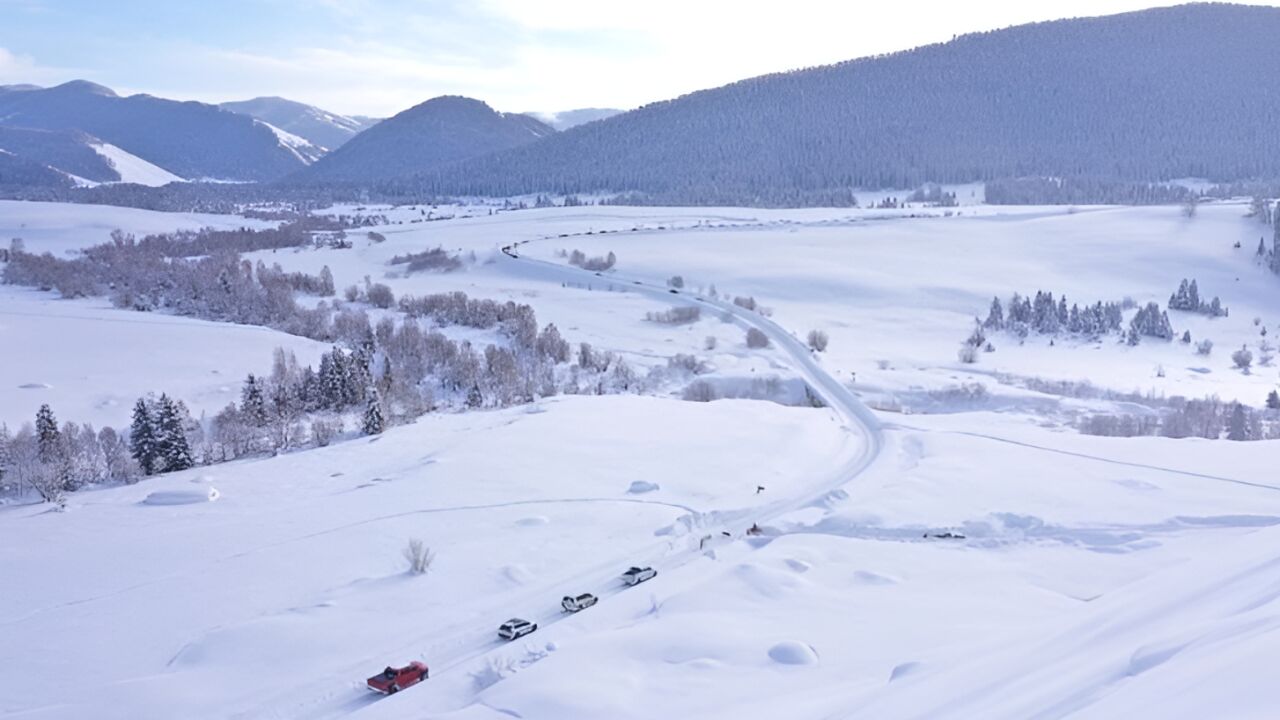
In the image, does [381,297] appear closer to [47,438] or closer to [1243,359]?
[47,438]

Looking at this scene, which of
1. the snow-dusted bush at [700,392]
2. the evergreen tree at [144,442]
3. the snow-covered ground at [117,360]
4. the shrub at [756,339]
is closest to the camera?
the evergreen tree at [144,442]

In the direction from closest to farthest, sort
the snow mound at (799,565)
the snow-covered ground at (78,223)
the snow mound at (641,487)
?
1. the snow mound at (799,565)
2. the snow mound at (641,487)
3. the snow-covered ground at (78,223)

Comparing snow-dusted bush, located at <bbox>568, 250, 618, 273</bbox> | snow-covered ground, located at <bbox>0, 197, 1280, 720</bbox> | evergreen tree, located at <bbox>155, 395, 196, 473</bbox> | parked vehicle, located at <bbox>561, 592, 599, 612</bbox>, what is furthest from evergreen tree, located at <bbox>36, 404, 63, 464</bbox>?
snow-dusted bush, located at <bbox>568, 250, 618, 273</bbox>

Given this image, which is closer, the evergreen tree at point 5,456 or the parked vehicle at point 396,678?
the parked vehicle at point 396,678

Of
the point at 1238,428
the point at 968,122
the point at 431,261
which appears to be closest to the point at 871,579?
the point at 1238,428

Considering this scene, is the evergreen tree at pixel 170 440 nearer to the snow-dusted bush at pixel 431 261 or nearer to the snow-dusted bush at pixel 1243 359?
Result: the snow-dusted bush at pixel 431 261

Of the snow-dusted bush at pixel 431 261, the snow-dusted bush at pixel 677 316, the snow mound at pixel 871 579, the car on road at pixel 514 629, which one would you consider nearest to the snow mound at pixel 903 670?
the snow mound at pixel 871 579

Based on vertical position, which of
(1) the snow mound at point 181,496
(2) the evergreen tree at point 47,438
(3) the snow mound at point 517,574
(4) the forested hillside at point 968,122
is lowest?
(1) the snow mound at point 181,496

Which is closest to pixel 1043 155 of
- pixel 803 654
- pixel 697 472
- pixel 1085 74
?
pixel 1085 74

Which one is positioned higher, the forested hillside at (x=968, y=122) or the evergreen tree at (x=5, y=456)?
the forested hillside at (x=968, y=122)
